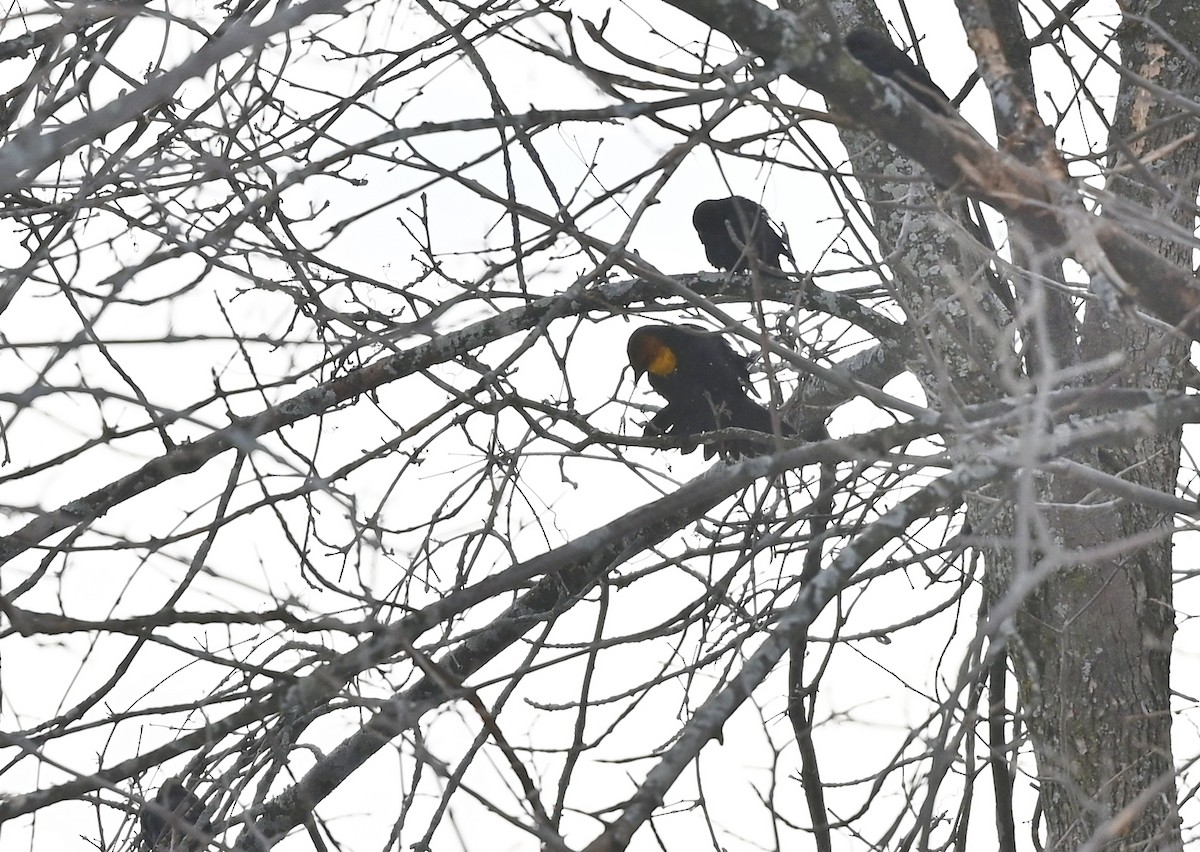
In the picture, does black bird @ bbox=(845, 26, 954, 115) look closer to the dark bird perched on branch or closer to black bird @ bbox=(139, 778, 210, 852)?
the dark bird perched on branch

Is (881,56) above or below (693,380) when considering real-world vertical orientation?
above

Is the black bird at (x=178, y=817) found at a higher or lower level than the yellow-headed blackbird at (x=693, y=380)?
lower

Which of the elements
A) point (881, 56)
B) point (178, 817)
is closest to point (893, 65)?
point (881, 56)

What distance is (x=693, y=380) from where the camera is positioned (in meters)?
4.79

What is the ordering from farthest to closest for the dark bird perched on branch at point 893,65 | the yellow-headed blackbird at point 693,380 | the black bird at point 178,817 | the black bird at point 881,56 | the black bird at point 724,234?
the black bird at point 724,234 < the yellow-headed blackbird at point 693,380 < the black bird at point 881,56 < the dark bird perched on branch at point 893,65 < the black bird at point 178,817

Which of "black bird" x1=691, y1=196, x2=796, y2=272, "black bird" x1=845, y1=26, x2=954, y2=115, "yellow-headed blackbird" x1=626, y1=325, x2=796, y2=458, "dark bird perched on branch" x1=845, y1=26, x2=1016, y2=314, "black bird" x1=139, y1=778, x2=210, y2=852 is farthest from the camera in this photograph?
"black bird" x1=691, y1=196, x2=796, y2=272

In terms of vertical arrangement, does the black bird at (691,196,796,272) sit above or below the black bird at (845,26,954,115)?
above

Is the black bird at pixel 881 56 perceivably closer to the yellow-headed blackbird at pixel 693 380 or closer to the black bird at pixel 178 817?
the yellow-headed blackbird at pixel 693 380

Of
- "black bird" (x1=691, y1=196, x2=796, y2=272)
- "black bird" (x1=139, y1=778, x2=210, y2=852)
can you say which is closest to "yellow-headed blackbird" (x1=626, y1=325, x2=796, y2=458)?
"black bird" (x1=691, y1=196, x2=796, y2=272)

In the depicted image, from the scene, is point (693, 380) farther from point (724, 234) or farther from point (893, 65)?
point (893, 65)

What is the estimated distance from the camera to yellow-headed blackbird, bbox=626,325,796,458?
15.6ft

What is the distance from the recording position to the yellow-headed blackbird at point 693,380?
476cm

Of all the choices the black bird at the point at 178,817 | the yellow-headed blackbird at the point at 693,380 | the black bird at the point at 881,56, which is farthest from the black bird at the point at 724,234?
the black bird at the point at 178,817

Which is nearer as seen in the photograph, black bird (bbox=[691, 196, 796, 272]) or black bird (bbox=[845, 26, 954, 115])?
black bird (bbox=[845, 26, 954, 115])
